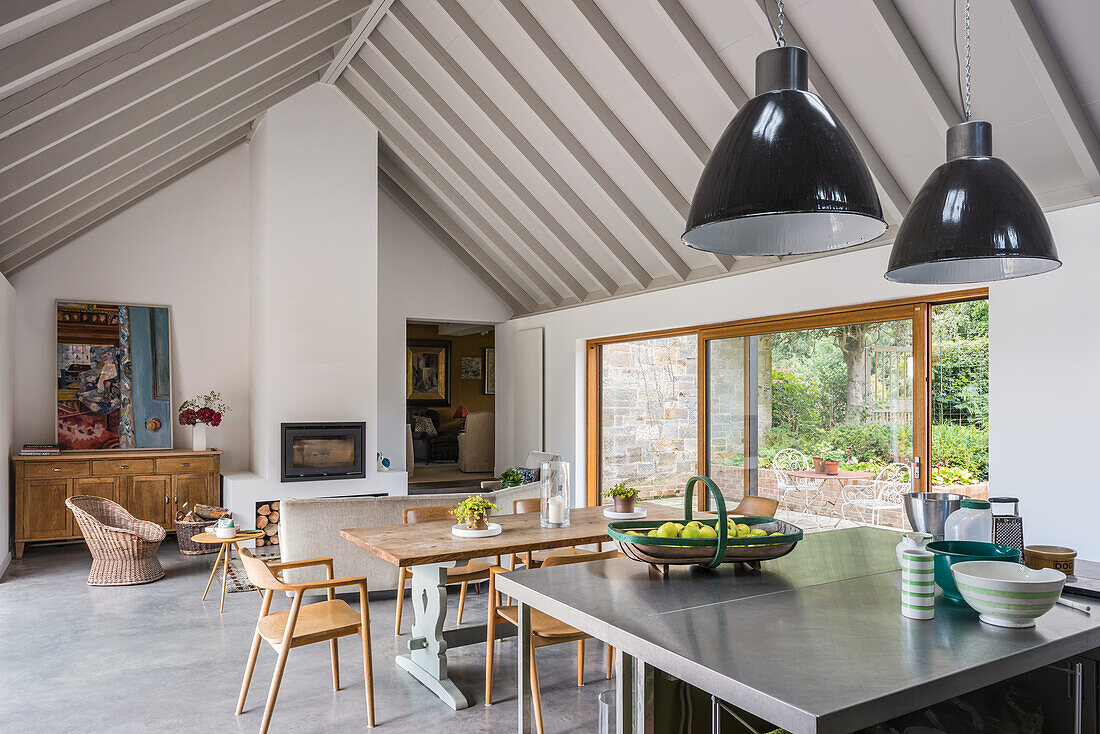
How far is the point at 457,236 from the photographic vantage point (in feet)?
30.0

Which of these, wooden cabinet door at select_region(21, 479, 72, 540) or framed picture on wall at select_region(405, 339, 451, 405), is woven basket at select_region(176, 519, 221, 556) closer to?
wooden cabinet door at select_region(21, 479, 72, 540)

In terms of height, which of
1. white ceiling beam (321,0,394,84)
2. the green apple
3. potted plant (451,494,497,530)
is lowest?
potted plant (451,494,497,530)

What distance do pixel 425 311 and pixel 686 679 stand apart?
8.23 m

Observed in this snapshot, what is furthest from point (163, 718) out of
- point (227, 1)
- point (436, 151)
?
point (436, 151)

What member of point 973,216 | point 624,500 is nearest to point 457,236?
point 624,500

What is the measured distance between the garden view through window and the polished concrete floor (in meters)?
2.32

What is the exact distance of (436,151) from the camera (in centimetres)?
752

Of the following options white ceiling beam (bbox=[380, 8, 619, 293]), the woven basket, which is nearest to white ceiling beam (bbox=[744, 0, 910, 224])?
white ceiling beam (bbox=[380, 8, 619, 293])

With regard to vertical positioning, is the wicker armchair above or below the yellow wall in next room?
below

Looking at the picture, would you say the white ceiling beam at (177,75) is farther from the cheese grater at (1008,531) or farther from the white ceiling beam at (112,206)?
the cheese grater at (1008,531)

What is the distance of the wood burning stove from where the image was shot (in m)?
7.28

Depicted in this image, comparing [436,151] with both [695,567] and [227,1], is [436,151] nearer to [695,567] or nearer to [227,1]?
[227,1]

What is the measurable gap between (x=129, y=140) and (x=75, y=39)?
215cm

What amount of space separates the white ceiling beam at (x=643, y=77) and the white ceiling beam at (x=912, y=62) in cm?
151
